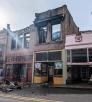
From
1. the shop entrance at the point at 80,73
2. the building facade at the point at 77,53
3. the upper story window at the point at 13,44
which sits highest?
the upper story window at the point at 13,44

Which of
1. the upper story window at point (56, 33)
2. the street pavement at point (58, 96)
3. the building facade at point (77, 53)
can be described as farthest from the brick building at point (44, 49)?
the street pavement at point (58, 96)

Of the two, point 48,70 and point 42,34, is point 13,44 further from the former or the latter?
point 48,70

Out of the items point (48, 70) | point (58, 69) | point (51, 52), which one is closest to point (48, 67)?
point (48, 70)

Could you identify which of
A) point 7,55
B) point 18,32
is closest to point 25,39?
point 18,32

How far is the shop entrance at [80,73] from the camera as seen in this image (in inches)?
1154

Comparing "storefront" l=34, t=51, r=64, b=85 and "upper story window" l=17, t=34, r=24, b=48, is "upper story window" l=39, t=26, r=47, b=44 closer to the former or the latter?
"storefront" l=34, t=51, r=64, b=85

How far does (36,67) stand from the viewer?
1250 inches

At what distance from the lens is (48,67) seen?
1233 inches

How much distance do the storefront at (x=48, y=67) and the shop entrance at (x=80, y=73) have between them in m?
1.81

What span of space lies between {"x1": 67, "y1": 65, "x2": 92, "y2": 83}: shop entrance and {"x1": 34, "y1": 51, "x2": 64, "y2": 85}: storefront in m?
1.81

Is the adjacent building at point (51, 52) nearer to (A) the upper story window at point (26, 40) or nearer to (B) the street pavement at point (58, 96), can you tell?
(A) the upper story window at point (26, 40)

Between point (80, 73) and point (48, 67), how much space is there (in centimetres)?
450

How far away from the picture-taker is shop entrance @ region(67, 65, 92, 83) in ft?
96.1

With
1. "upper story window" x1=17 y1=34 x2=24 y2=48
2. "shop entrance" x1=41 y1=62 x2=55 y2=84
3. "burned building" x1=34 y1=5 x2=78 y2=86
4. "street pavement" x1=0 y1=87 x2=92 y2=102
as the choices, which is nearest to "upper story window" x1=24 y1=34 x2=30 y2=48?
"upper story window" x1=17 y1=34 x2=24 y2=48
